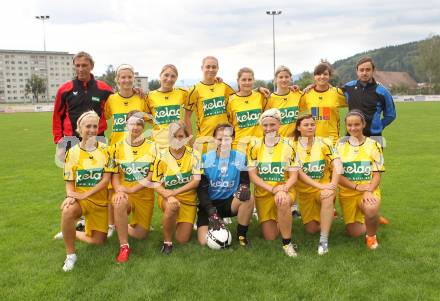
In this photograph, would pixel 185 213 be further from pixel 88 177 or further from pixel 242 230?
pixel 88 177

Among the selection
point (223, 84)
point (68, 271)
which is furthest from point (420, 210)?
point (68, 271)

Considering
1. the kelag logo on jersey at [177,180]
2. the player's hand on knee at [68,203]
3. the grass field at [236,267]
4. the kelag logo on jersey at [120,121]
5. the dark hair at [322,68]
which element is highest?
the dark hair at [322,68]

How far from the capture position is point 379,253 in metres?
4.31

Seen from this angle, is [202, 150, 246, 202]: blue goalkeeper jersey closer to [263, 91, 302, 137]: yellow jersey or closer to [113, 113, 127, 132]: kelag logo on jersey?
[263, 91, 302, 137]: yellow jersey

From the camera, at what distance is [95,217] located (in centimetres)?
469

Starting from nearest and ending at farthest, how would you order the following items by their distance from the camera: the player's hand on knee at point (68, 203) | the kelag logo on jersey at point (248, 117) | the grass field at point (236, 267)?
the grass field at point (236, 267) → the player's hand on knee at point (68, 203) → the kelag logo on jersey at point (248, 117)

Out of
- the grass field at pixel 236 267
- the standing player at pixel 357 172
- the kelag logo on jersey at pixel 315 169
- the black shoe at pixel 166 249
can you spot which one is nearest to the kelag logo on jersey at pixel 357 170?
the standing player at pixel 357 172

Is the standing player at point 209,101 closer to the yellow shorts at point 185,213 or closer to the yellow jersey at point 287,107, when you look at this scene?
the yellow jersey at point 287,107

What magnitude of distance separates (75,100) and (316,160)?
305cm

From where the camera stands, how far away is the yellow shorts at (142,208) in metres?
4.89

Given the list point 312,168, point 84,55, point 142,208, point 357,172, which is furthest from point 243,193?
point 84,55

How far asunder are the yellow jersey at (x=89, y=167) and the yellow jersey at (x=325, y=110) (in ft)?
8.73

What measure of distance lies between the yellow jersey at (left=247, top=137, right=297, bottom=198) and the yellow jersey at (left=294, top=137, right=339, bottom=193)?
0.56ft

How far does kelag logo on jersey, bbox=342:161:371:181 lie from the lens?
4.76m
